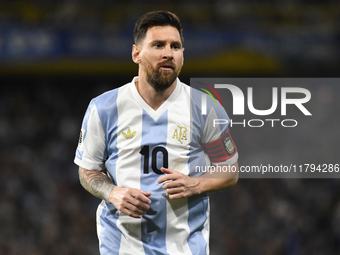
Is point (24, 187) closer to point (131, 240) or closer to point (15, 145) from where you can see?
point (15, 145)

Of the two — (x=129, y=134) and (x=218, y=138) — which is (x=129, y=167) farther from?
(x=218, y=138)

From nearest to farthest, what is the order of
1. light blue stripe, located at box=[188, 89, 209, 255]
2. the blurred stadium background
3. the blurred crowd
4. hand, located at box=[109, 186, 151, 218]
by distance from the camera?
hand, located at box=[109, 186, 151, 218], light blue stripe, located at box=[188, 89, 209, 255], the blurred crowd, the blurred stadium background

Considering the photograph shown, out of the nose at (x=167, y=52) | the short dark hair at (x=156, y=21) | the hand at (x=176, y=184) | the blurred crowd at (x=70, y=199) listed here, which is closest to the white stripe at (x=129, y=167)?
the hand at (x=176, y=184)

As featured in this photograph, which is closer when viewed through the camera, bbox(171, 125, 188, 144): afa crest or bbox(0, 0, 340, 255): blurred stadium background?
bbox(171, 125, 188, 144): afa crest

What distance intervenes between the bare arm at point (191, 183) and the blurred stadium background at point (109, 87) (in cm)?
429

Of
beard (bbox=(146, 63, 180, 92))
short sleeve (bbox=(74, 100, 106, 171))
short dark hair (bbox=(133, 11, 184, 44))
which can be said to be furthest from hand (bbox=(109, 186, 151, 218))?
short dark hair (bbox=(133, 11, 184, 44))

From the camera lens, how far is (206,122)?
8.45 ft

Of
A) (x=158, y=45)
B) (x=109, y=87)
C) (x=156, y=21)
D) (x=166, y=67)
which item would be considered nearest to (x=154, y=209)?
(x=166, y=67)

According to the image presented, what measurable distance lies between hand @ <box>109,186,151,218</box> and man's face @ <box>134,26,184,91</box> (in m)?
0.67

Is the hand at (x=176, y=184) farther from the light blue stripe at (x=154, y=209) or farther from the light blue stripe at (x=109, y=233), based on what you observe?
the light blue stripe at (x=109, y=233)

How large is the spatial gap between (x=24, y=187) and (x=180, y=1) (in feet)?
15.9

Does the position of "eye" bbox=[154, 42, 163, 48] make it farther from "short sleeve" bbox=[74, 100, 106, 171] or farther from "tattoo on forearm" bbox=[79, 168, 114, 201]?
"tattoo on forearm" bbox=[79, 168, 114, 201]

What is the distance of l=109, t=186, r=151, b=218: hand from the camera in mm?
2289

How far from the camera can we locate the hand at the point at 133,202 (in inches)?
90.1
